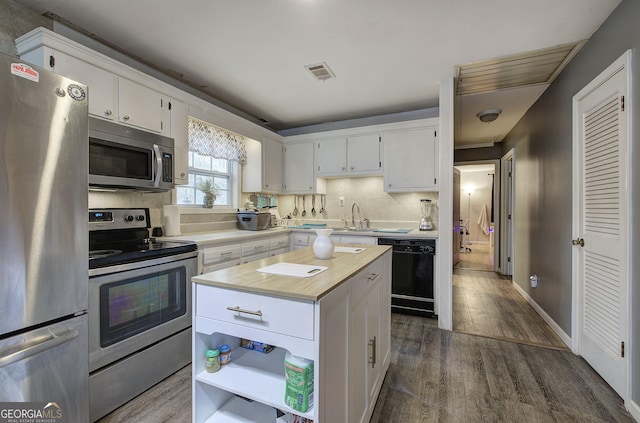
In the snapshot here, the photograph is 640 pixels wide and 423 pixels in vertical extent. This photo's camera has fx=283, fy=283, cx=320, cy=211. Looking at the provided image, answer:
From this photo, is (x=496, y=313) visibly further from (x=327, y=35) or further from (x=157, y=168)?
(x=157, y=168)

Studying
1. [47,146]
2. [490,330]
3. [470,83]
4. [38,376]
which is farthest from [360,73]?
[38,376]

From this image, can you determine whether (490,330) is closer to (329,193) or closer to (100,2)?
(329,193)

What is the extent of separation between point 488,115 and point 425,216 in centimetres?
172

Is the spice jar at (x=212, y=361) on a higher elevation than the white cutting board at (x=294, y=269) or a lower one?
lower

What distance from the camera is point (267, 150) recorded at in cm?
391

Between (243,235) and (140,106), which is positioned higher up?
(140,106)

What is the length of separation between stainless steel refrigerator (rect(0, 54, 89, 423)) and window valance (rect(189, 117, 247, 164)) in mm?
1504

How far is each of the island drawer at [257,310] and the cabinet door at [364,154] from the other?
9.57 ft

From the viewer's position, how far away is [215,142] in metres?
3.21

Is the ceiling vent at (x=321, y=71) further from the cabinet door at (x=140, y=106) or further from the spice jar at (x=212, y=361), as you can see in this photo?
the spice jar at (x=212, y=361)

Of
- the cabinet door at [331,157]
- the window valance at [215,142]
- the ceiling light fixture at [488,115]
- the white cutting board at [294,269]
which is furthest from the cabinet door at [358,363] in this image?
the ceiling light fixture at [488,115]

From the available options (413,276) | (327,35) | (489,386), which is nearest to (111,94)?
(327,35)

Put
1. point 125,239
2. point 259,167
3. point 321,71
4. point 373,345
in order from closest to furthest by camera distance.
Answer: point 373,345, point 125,239, point 321,71, point 259,167

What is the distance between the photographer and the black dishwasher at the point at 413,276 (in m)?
3.10
